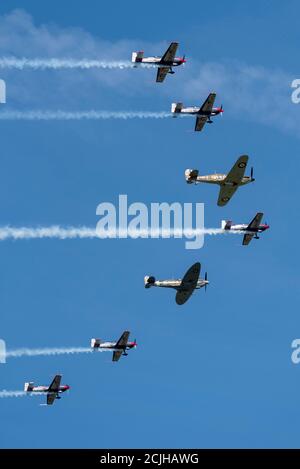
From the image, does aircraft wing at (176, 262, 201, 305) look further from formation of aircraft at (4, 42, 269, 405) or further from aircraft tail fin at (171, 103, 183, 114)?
aircraft tail fin at (171, 103, 183, 114)

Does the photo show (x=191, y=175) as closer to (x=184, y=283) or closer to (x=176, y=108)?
(x=176, y=108)

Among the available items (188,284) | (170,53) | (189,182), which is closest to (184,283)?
(188,284)

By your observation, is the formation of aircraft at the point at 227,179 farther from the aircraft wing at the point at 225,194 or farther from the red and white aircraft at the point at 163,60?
the red and white aircraft at the point at 163,60

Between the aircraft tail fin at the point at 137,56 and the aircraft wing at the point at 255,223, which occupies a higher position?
the aircraft tail fin at the point at 137,56

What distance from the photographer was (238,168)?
114 metres

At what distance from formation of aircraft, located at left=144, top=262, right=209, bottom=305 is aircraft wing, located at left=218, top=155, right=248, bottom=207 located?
8104 millimetres

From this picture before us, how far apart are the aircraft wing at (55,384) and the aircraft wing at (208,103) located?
25.9 meters

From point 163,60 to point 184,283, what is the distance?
18380mm

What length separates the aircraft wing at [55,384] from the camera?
119625mm

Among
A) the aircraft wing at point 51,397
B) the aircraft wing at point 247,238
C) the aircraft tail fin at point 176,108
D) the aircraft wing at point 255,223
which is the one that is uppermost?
the aircraft tail fin at point 176,108

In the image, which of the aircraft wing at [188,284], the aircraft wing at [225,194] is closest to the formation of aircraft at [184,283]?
the aircraft wing at [188,284]
